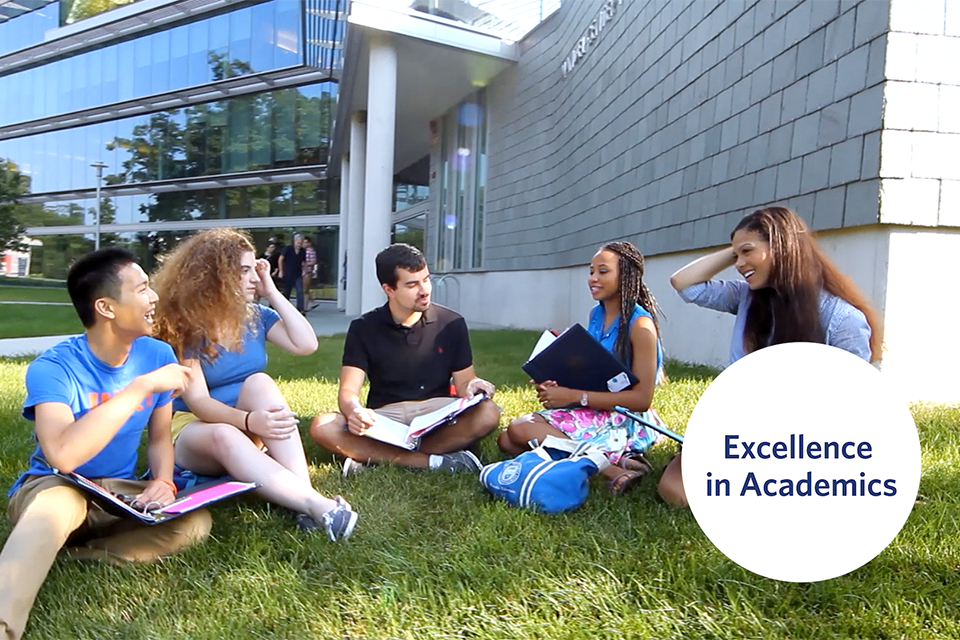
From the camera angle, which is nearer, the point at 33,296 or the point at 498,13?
the point at 498,13

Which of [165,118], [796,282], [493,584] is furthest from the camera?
Result: [165,118]

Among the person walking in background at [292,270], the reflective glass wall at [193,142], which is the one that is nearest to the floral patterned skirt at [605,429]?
the person walking in background at [292,270]

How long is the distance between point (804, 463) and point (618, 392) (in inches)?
68.0

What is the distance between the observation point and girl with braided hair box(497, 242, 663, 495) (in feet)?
10.9

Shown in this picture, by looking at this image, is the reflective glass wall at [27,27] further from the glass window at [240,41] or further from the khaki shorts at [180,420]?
the khaki shorts at [180,420]

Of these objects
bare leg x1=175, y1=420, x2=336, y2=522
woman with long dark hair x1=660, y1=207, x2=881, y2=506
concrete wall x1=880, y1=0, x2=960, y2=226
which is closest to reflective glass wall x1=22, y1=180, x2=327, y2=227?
concrete wall x1=880, y1=0, x2=960, y2=226

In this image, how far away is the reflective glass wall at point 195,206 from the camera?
2331 cm

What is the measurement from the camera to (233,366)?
10.6 feet

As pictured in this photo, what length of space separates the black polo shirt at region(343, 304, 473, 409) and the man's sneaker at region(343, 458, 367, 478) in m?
0.39

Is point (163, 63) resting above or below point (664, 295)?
above

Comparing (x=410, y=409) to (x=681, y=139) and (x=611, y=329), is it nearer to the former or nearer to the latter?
(x=611, y=329)

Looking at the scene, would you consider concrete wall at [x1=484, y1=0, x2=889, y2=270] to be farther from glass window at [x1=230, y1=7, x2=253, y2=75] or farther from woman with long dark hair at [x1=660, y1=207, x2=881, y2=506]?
glass window at [x1=230, y1=7, x2=253, y2=75]

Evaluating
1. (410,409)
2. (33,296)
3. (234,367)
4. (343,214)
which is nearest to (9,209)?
(33,296)

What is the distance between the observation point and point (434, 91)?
49.8 ft
